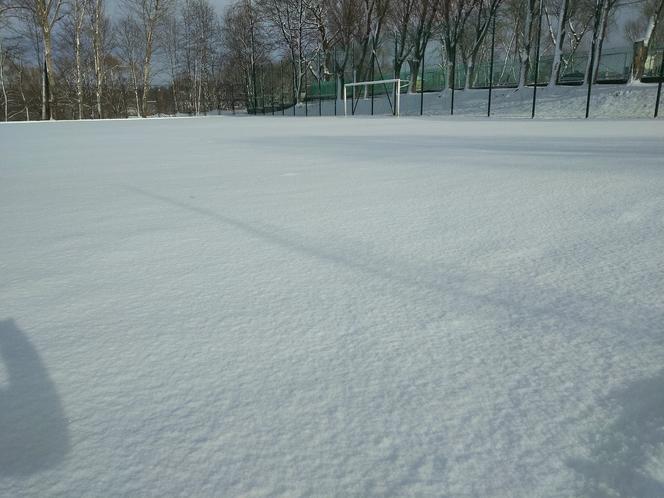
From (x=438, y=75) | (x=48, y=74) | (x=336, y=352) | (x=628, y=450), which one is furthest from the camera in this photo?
(x=438, y=75)

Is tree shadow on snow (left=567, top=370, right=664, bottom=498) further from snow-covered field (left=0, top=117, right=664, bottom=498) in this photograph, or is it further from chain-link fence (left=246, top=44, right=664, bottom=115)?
chain-link fence (left=246, top=44, right=664, bottom=115)

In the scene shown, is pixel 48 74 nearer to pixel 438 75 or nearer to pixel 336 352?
pixel 438 75

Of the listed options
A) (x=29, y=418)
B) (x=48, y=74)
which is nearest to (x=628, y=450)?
(x=29, y=418)

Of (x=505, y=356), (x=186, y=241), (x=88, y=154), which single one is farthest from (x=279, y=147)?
(x=505, y=356)

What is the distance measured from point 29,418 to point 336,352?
47 centimetres

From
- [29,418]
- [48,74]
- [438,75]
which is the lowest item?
[29,418]

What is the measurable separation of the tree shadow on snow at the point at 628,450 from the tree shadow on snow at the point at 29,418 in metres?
0.65

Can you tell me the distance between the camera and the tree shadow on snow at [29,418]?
566mm

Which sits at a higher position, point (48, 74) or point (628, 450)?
point (48, 74)

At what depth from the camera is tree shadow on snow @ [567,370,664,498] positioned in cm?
50

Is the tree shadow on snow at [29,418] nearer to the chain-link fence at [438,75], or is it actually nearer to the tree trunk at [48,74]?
the chain-link fence at [438,75]

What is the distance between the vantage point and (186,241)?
1.52 metres

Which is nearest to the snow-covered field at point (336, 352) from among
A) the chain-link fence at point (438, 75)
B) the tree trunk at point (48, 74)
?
the tree trunk at point (48, 74)

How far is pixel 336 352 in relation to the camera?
801 millimetres
